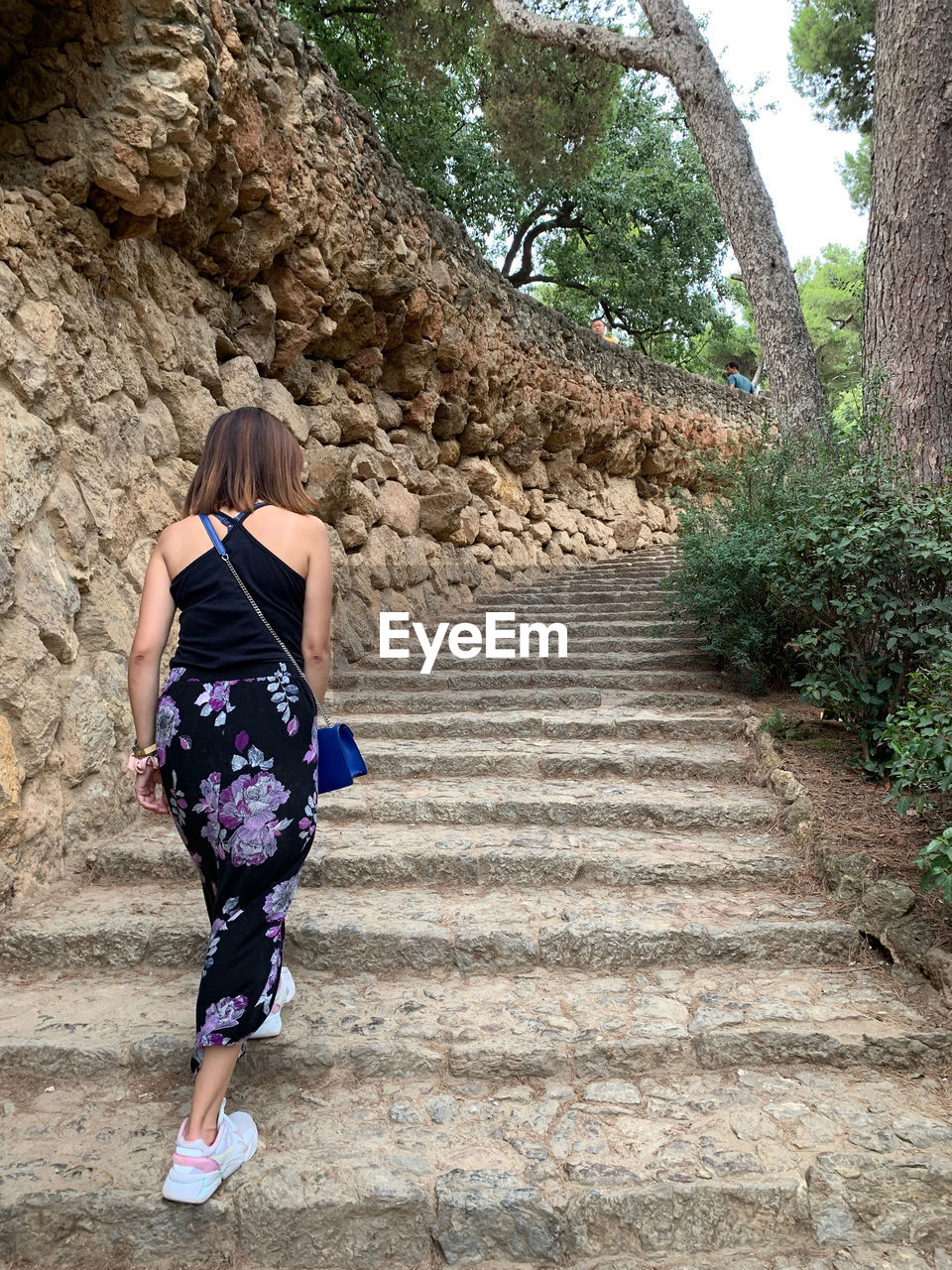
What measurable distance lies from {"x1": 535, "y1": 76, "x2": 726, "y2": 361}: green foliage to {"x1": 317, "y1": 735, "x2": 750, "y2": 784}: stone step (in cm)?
1136

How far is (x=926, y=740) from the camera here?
2.66 meters

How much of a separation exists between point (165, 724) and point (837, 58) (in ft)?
34.5

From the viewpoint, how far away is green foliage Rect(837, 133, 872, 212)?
14977mm

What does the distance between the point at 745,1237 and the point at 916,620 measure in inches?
102

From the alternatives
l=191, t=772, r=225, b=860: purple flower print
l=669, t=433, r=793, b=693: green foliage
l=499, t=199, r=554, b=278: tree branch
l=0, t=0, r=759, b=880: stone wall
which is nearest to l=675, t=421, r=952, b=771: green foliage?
l=669, t=433, r=793, b=693: green foliage

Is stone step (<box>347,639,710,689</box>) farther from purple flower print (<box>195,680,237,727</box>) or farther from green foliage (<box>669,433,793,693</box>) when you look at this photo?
purple flower print (<box>195,680,237,727</box>)

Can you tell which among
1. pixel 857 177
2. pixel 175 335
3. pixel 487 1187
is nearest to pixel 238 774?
pixel 487 1187

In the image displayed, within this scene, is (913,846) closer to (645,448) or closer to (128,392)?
(128,392)

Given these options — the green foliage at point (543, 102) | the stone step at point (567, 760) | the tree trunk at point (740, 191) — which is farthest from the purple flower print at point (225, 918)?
the green foliage at point (543, 102)

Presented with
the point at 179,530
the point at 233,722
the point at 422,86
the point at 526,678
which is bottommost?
the point at 526,678

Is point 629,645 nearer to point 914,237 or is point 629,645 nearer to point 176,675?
point 914,237

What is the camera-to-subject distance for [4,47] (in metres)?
3.62

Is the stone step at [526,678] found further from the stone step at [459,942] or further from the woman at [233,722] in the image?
the woman at [233,722]

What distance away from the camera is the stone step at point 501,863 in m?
3.25
